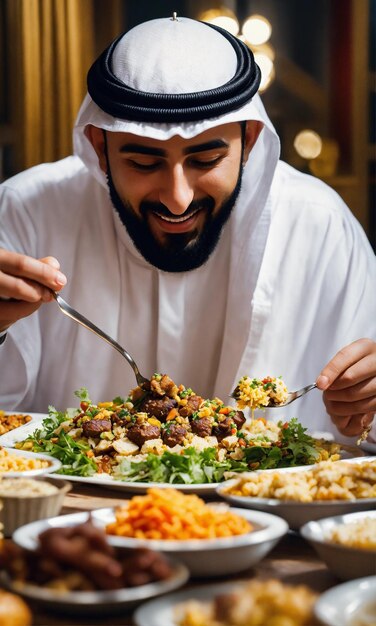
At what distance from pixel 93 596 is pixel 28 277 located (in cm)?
115

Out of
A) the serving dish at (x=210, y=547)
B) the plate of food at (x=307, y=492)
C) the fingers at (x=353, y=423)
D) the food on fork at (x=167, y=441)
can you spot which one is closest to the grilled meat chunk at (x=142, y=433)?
the food on fork at (x=167, y=441)

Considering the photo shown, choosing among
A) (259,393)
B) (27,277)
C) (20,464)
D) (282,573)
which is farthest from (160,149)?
(282,573)

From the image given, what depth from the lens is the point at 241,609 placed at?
98 cm

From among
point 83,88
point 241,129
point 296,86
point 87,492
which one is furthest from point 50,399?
point 296,86

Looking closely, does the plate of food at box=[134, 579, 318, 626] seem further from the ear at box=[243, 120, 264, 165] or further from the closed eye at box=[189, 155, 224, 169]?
the ear at box=[243, 120, 264, 165]

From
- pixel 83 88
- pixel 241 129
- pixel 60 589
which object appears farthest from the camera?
pixel 83 88

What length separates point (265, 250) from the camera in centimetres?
290

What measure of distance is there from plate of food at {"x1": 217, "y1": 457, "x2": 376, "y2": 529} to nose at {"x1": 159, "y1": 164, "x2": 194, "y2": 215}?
1084 millimetres

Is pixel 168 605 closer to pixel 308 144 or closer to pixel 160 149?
pixel 160 149

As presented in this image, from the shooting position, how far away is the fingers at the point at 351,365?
80.4 inches

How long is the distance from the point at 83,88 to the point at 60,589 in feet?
18.1

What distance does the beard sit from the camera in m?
2.63

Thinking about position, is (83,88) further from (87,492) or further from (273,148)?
(87,492)

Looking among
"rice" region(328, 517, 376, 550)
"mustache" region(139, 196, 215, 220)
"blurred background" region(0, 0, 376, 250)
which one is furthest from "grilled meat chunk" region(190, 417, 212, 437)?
"blurred background" region(0, 0, 376, 250)
